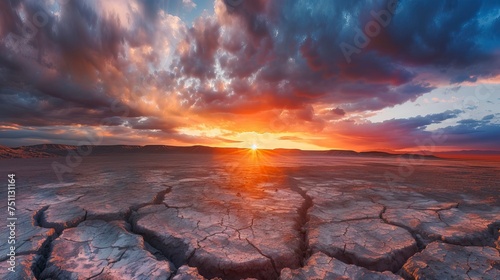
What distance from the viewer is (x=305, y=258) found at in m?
2.26

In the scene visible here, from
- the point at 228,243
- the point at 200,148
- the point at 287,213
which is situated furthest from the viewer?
the point at 200,148

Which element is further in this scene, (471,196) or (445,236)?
(471,196)

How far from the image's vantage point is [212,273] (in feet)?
6.76

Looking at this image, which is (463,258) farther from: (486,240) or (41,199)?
(41,199)

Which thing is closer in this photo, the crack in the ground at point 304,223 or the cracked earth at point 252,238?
the cracked earth at point 252,238

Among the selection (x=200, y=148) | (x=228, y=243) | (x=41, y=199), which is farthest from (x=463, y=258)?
(x=200, y=148)

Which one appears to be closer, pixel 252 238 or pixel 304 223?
pixel 252 238

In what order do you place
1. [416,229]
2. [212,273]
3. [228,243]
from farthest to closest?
[416,229], [228,243], [212,273]

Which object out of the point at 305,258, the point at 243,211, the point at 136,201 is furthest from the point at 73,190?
the point at 305,258

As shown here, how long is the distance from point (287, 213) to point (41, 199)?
452cm

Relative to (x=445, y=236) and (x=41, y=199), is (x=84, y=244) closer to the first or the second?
(x=41, y=199)

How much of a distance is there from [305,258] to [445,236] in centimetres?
170

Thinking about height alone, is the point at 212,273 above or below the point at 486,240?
below

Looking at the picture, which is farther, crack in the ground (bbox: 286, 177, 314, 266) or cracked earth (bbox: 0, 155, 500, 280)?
crack in the ground (bbox: 286, 177, 314, 266)
